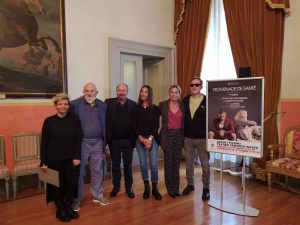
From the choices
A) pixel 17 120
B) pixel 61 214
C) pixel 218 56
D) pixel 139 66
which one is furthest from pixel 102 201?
pixel 218 56

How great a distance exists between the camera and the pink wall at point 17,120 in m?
3.97

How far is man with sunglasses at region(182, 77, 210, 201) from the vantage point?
3.54 m

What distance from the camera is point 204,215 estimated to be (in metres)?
3.12

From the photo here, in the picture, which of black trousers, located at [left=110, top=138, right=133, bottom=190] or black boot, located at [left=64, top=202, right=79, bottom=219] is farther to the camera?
black trousers, located at [left=110, top=138, right=133, bottom=190]

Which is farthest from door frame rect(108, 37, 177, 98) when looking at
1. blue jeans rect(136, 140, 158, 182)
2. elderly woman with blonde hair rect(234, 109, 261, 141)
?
elderly woman with blonde hair rect(234, 109, 261, 141)

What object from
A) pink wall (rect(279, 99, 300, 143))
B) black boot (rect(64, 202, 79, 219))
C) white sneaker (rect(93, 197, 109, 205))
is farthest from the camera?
pink wall (rect(279, 99, 300, 143))

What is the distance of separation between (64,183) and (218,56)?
139 inches

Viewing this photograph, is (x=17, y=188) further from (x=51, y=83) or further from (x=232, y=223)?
(x=232, y=223)

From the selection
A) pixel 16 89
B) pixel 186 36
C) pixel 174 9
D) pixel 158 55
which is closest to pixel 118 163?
pixel 16 89

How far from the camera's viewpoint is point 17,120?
4078 millimetres

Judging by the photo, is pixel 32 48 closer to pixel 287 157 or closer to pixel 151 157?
pixel 151 157

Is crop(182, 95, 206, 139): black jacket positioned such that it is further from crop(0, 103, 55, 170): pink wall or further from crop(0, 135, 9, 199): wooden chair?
crop(0, 135, 9, 199): wooden chair

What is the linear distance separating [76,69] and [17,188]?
6.56 feet

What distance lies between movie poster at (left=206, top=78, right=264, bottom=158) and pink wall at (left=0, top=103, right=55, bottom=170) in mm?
2529
